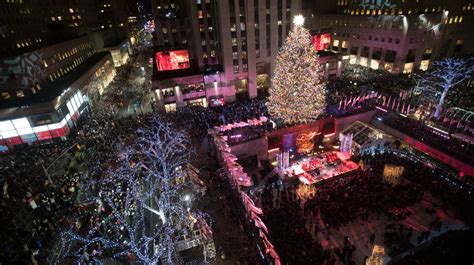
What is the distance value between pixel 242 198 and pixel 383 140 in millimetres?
15355

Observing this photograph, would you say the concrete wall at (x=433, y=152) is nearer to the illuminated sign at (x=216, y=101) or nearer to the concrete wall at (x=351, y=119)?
the concrete wall at (x=351, y=119)

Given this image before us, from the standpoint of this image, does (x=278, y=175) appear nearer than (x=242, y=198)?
No

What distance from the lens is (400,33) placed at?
43.1m

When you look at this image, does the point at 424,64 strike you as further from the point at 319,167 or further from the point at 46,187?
the point at 46,187

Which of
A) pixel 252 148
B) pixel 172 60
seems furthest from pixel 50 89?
pixel 252 148

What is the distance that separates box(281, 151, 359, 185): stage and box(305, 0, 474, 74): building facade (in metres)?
32.4

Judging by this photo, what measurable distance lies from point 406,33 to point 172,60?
125 feet

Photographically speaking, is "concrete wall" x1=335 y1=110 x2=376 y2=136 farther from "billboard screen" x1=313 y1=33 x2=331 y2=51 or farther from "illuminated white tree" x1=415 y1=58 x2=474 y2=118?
"billboard screen" x1=313 y1=33 x2=331 y2=51

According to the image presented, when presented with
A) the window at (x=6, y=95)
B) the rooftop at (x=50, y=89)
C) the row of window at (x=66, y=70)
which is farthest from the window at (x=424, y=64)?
the window at (x=6, y=95)

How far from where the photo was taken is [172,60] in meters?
39.7

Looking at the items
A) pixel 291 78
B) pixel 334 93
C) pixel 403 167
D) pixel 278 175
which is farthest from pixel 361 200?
Answer: pixel 334 93

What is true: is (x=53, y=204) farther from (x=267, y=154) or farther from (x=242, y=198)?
(x=267, y=154)

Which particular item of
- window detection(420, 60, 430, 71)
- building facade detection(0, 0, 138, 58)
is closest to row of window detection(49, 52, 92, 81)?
building facade detection(0, 0, 138, 58)

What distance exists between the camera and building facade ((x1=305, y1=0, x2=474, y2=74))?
1693 inches
